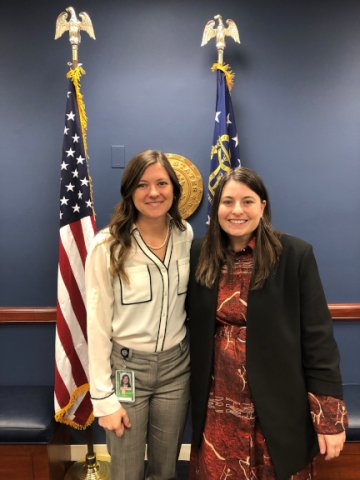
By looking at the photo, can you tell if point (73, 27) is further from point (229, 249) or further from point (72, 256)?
point (229, 249)

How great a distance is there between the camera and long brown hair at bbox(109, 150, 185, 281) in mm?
1321

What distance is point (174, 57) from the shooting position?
212cm

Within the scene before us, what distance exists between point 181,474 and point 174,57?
248cm

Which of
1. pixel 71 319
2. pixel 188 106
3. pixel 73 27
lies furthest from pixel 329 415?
pixel 73 27

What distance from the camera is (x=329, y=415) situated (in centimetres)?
122

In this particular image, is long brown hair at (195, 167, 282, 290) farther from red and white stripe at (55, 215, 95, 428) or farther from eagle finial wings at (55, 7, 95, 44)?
eagle finial wings at (55, 7, 95, 44)

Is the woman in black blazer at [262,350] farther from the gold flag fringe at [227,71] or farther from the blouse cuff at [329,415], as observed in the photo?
the gold flag fringe at [227,71]

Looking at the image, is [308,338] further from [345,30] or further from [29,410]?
[345,30]

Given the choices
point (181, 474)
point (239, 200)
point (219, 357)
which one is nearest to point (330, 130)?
point (239, 200)

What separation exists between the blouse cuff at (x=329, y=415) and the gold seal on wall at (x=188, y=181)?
1256mm

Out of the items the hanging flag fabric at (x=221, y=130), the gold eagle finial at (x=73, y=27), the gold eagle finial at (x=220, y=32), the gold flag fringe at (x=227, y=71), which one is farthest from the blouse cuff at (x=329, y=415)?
the gold eagle finial at (x=73, y=27)

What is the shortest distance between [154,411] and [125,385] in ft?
0.62

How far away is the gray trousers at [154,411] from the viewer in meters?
1.38

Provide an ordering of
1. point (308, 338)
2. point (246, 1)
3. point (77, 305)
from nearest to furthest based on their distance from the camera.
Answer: point (308, 338) → point (77, 305) → point (246, 1)
